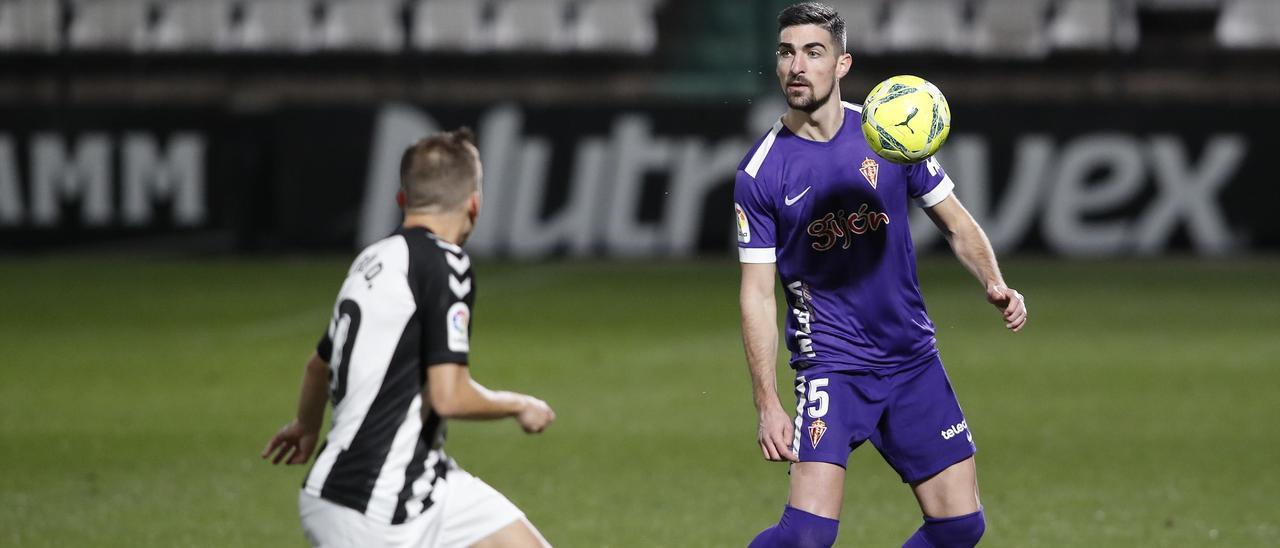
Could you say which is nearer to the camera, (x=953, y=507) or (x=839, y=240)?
(x=953, y=507)

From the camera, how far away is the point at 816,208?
205 inches

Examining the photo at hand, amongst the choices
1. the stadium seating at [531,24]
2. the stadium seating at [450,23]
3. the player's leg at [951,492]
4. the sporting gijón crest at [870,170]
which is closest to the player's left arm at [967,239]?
the sporting gijón crest at [870,170]

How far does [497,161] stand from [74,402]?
8.72 metres

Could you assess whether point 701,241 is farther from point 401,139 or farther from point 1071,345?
point 1071,345

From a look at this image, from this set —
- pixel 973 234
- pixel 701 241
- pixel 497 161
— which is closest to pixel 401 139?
pixel 497 161

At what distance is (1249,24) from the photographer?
21578 millimetres

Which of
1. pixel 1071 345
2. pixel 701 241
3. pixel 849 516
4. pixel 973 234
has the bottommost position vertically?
pixel 701 241

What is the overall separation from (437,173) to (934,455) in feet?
6.27

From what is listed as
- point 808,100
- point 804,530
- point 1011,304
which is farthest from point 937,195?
point 804,530

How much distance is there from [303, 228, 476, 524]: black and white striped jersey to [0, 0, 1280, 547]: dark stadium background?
Result: 2766 millimetres

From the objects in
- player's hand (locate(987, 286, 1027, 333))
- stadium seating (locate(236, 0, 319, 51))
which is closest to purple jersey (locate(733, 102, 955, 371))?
player's hand (locate(987, 286, 1027, 333))

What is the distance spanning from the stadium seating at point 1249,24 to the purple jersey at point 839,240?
693 inches

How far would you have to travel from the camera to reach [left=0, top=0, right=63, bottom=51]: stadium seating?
22.2 metres

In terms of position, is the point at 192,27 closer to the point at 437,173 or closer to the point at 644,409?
the point at 644,409
